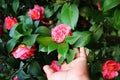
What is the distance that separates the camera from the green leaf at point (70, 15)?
1309 millimetres

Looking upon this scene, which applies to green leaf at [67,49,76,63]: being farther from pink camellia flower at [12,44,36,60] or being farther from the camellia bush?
pink camellia flower at [12,44,36,60]

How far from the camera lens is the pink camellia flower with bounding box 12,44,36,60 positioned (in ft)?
4.66

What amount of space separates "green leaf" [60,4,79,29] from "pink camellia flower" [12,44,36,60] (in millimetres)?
204

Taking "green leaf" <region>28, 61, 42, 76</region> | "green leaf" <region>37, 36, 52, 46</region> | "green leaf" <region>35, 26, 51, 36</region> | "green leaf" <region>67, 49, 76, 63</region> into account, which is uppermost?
"green leaf" <region>35, 26, 51, 36</region>

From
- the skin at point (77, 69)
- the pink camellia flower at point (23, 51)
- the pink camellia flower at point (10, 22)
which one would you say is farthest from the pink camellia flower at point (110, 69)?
the pink camellia flower at point (10, 22)

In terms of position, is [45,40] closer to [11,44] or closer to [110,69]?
[11,44]

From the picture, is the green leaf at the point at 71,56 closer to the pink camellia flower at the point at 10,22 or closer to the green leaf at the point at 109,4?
the green leaf at the point at 109,4

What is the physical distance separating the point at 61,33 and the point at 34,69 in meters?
0.29

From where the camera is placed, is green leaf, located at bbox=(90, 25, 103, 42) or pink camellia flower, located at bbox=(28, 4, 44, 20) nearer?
green leaf, located at bbox=(90, 25, 103, 42)

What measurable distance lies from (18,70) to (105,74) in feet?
1.41

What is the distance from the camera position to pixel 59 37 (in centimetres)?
131

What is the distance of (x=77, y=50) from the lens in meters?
1.31

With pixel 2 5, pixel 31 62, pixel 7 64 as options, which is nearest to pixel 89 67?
pixel 31 62

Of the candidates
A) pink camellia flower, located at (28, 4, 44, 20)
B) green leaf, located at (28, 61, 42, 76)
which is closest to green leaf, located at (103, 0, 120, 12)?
pink camellia flower, located at (28, 4, 44, 20)
